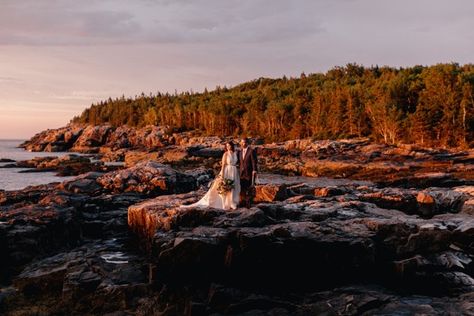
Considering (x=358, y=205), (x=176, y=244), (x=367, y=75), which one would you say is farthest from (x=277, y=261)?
(x=367, y=75)

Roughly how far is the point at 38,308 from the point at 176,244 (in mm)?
4058

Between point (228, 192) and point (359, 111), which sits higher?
point (359, 111)

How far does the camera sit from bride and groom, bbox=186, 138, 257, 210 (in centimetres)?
1564

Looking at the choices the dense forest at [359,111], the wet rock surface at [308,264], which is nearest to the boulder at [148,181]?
the wet rock surface at [308,264]

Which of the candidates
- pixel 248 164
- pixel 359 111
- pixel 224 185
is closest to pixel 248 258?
pixel 224 185

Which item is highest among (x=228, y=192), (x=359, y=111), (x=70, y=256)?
(x=359, y=111)

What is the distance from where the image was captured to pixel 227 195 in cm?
1573

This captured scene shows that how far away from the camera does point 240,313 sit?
10.9 meters

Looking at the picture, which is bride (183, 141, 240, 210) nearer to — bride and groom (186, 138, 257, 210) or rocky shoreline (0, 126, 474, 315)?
bride and groom (186, 138, 257, 210)

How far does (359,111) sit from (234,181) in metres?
69.3

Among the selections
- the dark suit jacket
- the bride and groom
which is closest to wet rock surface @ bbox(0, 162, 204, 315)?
the bride and groom

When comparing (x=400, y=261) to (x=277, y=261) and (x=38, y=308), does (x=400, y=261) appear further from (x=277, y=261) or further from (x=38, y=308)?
(x=38, y=308)

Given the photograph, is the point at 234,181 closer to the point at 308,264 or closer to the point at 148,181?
the point at 308,264

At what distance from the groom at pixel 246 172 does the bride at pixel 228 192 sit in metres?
0.21
